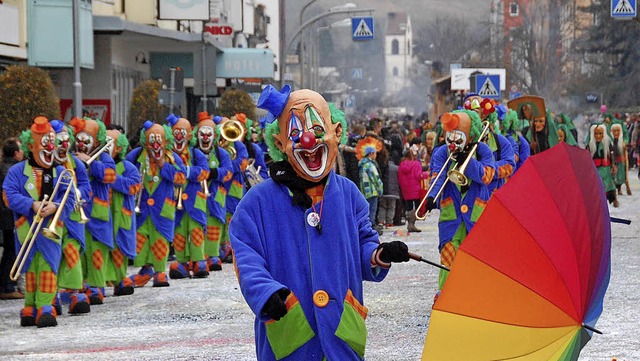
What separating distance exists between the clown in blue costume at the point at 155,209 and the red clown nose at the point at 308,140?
9.59m

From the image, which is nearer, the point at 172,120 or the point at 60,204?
the point at 60,204

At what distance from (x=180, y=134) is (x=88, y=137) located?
2.36 m

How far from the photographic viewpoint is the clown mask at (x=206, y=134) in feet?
57.9

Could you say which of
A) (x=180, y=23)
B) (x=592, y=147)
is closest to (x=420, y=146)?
(x=592, y=147)

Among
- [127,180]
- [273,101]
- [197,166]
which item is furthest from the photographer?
[197,166]

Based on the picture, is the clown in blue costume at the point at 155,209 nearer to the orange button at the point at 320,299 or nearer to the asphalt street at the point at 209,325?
the asphalt street at the point at 209,325

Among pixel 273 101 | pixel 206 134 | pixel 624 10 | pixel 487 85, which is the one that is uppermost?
pixel 624 10

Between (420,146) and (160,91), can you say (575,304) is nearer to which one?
(160,91)

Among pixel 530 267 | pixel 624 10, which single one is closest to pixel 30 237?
pixel 530 267

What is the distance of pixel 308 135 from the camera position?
278 inches

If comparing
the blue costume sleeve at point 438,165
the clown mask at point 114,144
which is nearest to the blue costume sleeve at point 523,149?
the blue costume sleeve at point 438,165

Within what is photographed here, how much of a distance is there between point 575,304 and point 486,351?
40 cm

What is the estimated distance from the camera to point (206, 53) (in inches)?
1074

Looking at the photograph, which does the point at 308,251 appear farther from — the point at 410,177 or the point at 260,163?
the point at 410,177
